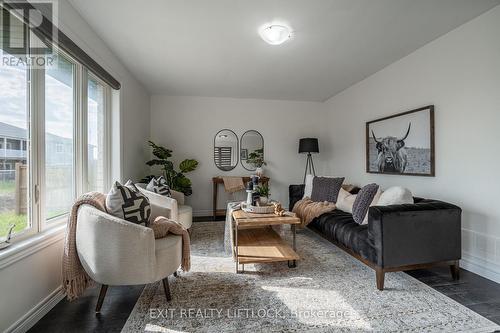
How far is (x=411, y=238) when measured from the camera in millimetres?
2049

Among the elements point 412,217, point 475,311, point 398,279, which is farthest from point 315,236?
point 475,311

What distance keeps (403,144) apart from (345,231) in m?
1.57

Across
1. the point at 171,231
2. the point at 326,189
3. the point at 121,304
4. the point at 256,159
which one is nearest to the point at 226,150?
the point at 256,159

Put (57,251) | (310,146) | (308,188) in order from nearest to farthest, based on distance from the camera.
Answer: (57,251), (308,188), (310,146)

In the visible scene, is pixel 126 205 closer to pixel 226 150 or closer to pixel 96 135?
pixel 96 135

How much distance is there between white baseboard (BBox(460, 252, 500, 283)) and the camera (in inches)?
85.0

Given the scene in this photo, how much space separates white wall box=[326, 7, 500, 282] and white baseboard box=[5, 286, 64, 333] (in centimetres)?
367

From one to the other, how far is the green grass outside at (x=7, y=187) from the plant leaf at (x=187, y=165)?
9.70ft

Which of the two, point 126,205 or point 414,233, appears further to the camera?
point 414,233

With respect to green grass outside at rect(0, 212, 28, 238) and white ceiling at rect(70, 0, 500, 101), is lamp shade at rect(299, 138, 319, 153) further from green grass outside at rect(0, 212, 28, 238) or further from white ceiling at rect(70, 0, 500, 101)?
green grass outside at rect(0, 212, 28, 238)

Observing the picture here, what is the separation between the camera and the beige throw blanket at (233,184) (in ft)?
15.1

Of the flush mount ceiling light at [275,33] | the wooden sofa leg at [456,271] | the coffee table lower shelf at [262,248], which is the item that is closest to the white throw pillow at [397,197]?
the wooden sofa leg at [456,271]

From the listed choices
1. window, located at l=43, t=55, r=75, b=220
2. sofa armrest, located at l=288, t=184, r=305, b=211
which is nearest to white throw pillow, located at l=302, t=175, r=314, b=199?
sofa armrest, located at l=288, t=184, r=305, b=211

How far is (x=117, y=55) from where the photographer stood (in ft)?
9.95
